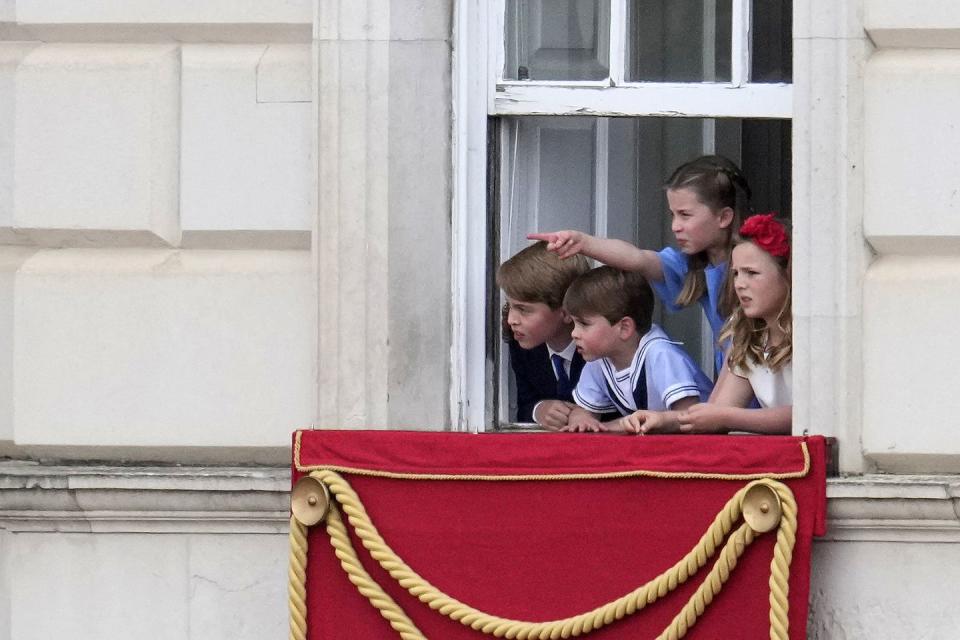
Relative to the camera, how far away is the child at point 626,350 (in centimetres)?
564

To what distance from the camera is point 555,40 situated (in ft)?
19.2

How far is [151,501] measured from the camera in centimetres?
562

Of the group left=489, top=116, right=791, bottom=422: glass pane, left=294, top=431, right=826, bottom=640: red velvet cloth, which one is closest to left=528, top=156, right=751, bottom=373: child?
left=489, top=116, right=791, bottom=422: glass pane

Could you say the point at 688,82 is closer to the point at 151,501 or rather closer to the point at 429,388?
the point at 429,388

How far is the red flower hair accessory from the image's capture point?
Result: 17.9ft

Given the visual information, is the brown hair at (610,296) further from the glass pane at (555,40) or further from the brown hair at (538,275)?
the glass pane at (555,40)

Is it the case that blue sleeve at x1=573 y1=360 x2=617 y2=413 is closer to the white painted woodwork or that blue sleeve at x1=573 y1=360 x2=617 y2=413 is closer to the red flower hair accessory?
the red flower hair accessory

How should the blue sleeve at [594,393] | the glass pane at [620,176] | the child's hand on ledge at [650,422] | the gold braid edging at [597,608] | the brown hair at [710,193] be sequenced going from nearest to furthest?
the gold braid edging at [597,608], the child's hand on ledge at [650,422], the brown hair at [710,193], the blue sleeve at [594,393], the glass pane at [620,176]

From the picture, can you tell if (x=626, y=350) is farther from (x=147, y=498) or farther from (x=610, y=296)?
(x=147, y=498)

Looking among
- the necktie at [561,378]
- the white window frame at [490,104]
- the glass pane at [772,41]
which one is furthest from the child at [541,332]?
the glass pane at [772,41]

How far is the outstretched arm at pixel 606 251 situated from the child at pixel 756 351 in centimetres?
25

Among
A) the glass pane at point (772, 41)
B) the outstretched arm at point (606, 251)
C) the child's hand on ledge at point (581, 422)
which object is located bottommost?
the child's hand on ledge at point (581, 422)

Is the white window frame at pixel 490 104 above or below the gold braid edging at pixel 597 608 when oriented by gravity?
above

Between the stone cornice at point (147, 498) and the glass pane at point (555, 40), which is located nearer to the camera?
the stone cornice at point (147, 498)
